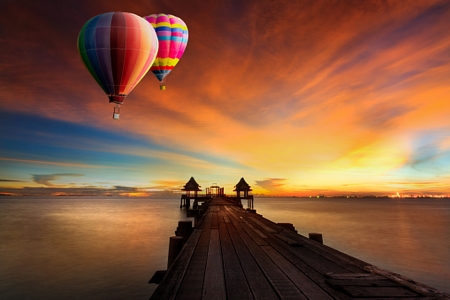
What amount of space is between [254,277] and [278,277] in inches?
14.2

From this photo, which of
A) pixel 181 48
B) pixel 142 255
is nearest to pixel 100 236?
pixel 142 255

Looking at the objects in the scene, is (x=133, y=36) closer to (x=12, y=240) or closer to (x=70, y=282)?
(x=70, y=282)

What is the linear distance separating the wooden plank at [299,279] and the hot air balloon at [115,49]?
15.8 meters

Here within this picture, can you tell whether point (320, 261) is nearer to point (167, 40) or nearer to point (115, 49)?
point (115, 49)

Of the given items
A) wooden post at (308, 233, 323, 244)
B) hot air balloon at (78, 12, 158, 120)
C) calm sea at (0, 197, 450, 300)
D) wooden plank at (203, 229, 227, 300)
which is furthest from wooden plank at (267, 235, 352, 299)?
hot air balloon at (78, 12, 158, 120)

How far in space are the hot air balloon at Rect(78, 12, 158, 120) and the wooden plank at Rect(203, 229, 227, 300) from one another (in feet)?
48.8

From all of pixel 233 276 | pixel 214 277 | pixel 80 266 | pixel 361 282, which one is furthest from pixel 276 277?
pixel 80 266

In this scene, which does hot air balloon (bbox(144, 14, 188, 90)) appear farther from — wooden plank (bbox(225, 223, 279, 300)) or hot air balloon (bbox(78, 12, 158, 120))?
wooden plank (bbox(225, 223, 279, 300))

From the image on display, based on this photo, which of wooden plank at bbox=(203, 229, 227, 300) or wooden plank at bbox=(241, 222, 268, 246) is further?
wooden plank at bbox=(241, 222, 268, 246)

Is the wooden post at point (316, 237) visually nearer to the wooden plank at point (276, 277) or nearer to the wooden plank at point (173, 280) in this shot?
the wooden plank at point (276, 277)

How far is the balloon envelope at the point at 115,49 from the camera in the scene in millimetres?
16891

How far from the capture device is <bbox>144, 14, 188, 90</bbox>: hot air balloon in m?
22.8

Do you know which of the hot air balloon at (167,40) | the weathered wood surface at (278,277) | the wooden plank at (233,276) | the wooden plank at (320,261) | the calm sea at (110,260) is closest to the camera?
the weathered wood surface at (278,277)

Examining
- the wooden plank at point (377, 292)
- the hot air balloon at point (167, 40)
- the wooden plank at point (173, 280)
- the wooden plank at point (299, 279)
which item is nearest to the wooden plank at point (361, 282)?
the wooden plank at point (377, 292)
